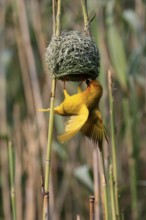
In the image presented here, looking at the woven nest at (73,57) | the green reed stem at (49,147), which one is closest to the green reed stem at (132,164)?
the woven nest at (73,57)

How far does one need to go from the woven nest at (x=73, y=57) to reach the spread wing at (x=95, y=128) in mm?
99

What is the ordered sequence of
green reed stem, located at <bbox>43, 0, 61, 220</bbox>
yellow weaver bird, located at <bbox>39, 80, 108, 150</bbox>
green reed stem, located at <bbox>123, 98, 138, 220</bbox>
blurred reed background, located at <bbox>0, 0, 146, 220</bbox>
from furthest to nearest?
blurred reed background, located at <bbox>0, 0, 146, 220</bbox>, green reed stem, located at <bbox>123, 98, 138, 220</bbox>, yellow weaver bird, located at <bbox>39, 80, 108, 150</bbox>, green reed stem, located at <bbox>43, 0, 61, 220</bbox>

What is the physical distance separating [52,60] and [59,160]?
2037mm

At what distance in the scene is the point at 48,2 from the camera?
284cm

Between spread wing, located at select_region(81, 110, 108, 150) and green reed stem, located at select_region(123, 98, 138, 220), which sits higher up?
spread wing, located at select_region(81, 110, 108, 150)

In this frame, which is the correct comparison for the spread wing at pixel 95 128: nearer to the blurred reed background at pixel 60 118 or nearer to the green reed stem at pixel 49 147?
the green reed stem at pixel 49 147

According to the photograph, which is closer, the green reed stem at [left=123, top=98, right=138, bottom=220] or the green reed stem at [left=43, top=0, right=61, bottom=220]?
the green reed stem at [left=43, top=0, right=61, bottom=220]

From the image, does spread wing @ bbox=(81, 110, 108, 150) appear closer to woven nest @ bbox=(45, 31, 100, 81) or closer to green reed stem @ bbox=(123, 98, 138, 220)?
woven nest @ bbox=(45, 31, 100, 81)

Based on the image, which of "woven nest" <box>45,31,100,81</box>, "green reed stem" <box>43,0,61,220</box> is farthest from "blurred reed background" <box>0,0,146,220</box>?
"green reed stem" <box>43,0,61,220</box>

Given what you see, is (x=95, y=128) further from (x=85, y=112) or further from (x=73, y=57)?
(x=73, y=57)

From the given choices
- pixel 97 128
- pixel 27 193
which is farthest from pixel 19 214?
pixel 97 128

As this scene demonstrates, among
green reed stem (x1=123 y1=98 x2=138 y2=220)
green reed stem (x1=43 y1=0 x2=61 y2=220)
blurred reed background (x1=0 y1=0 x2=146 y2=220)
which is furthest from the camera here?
blurred reed background (x1=0 y1=0 x2=146 y2=220)

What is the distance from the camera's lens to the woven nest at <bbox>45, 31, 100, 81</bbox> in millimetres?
1263

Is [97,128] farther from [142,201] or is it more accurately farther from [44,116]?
[142,201]
